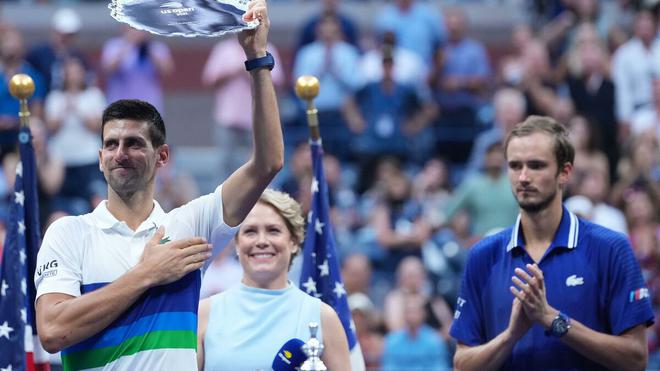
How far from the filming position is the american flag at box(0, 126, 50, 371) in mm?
6910

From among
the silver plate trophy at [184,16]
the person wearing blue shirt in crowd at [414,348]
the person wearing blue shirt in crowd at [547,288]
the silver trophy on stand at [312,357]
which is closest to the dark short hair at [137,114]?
the silver plate trophy at [184,16]

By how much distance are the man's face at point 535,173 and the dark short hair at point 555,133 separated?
0.11 ft

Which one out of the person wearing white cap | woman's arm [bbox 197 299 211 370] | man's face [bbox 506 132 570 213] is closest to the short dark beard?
man's face [bbox 506 132 570 213]

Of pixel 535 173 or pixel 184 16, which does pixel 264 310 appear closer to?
pixel 535 173

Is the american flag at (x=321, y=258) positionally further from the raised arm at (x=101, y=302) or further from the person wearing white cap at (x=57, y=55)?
the person wearing white cap at (x=57, y=55)

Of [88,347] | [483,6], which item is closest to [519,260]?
[88,347]

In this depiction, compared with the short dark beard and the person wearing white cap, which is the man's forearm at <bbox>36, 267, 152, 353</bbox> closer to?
the short dark beard

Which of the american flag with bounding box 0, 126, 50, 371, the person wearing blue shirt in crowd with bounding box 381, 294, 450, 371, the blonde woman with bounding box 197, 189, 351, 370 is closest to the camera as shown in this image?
the blonde woman with bounding box 197, 189, 351, 370

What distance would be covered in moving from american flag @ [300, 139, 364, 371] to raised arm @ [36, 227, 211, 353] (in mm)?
2249

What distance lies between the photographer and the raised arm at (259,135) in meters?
5.22

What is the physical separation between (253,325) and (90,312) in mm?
1370

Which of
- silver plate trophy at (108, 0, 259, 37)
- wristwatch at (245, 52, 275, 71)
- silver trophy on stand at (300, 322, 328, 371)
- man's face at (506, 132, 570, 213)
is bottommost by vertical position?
silver trophy on stand at (300, 322, 328, 371)

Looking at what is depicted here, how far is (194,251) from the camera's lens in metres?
5.19

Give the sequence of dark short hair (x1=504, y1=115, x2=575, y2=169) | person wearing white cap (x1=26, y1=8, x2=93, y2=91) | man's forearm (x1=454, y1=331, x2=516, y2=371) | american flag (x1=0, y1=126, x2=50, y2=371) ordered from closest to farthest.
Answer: man's forearm (x1=454, y1=331, x2=516, y2=371) < dark short hair (x1=504, y1=115, x2=575, y2=169) < american flag (x1=0, y1=126, x2=50, y2=371) < person wearing white cap (x1=26, y1=8, x2=93, y2=91)
